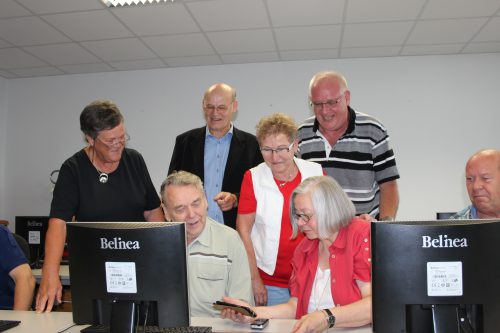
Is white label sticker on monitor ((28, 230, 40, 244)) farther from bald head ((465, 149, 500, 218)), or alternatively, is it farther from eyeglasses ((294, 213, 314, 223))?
bald head ((465, 149, 500, 218))

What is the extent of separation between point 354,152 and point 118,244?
Answer: 63.1 inches

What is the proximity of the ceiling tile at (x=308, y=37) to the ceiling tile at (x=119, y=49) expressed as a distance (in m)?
1.53

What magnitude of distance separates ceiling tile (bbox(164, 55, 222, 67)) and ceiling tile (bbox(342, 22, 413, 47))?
1553mm

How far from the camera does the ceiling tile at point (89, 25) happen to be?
3.80m

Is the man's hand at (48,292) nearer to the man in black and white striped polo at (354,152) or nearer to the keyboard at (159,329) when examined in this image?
the keyboard at (159,329)

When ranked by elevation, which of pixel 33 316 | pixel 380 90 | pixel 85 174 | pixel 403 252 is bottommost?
pixel 33 316

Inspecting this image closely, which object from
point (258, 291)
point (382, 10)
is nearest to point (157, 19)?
point (382, 10)

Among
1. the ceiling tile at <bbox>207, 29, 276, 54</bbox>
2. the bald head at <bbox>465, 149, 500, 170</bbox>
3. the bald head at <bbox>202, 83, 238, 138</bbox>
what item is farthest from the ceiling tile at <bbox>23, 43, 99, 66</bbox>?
the bald head at <bbox>465, 149, 500, 170</bbox>

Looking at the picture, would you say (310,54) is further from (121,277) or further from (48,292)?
(121,277)

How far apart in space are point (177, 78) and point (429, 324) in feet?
15.5

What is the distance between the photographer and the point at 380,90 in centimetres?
505

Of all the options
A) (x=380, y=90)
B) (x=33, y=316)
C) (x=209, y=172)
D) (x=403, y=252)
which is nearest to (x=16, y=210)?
(x=209, y=172)

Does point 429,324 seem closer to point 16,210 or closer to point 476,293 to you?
point 476,293

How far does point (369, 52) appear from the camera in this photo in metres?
4.86
